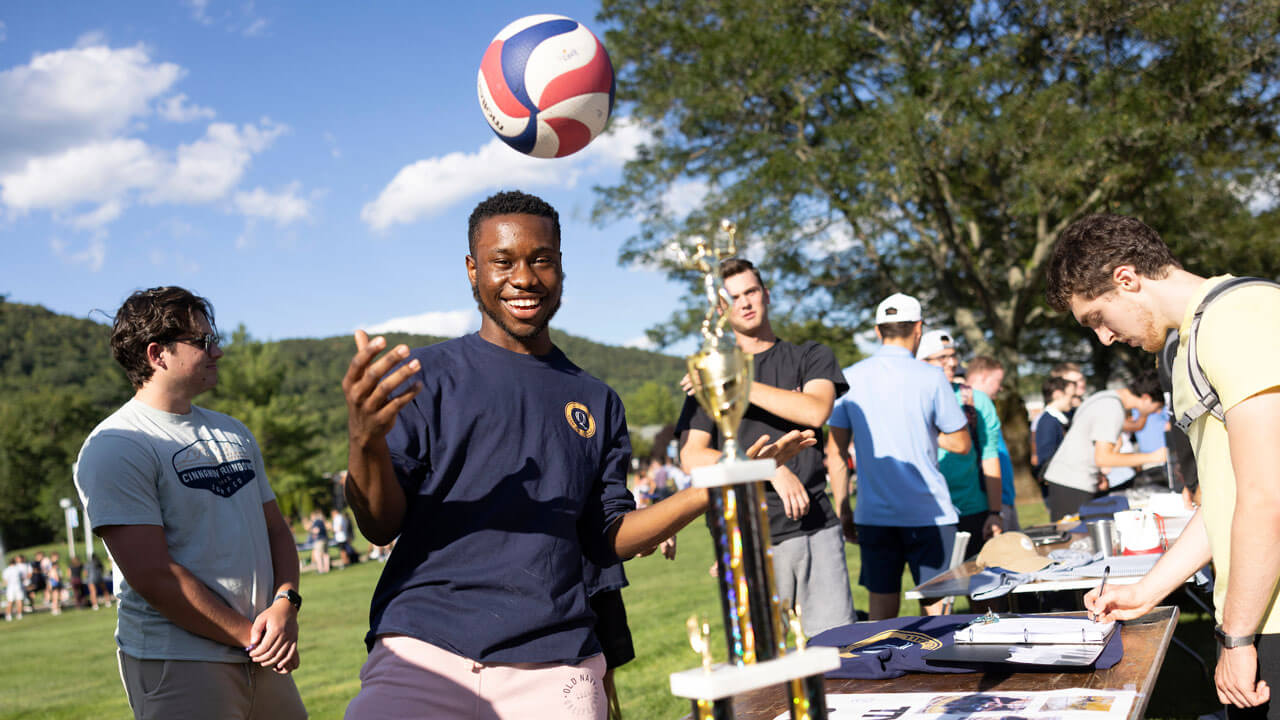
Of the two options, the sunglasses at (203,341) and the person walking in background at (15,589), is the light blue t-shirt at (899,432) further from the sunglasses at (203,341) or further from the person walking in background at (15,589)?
the person walking in background at (15,589)

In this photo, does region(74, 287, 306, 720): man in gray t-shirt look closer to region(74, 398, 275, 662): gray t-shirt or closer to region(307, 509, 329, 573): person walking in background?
region(74, 398, 275, 662): gray t-shirt

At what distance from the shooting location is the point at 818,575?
14.7 ft

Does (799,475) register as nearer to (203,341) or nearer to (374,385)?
(203,341)

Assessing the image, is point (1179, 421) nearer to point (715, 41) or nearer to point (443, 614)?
point (443, 614)

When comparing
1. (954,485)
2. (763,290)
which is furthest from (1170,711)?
(763,290)

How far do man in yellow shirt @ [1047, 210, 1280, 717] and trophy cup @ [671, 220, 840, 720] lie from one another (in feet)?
4.69

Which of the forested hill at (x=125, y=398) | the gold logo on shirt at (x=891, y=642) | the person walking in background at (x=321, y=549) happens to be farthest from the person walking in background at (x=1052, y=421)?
the person walking in background at (x=321, y=549)

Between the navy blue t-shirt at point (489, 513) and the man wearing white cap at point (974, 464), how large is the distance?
3866 millimetres

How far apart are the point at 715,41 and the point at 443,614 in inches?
753

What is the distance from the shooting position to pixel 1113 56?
19.1 meters

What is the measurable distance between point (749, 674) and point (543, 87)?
2642 millimetres

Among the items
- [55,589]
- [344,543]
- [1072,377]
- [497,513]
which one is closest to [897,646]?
[497,513]

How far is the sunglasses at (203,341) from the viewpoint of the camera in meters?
3.25

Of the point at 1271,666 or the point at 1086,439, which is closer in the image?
the point at 1271,666
